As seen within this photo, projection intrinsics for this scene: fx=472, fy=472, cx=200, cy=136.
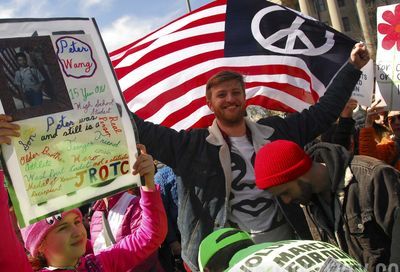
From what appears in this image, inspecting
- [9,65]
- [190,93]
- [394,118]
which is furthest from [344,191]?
[394,118]

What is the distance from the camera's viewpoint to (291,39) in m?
4.05

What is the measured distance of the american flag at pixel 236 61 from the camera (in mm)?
4023

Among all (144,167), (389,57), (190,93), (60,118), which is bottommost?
(144,167)

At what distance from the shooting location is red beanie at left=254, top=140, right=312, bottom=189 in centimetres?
222

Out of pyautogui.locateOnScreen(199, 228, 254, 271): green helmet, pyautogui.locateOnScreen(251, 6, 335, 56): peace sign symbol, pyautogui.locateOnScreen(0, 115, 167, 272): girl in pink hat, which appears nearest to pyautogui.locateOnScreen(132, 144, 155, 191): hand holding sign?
pyautogui.locateOnScreen(0, 115, 167, 272): girl in pink hat

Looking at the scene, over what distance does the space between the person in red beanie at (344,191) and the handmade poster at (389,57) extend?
2.63 metres

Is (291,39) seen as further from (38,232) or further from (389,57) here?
(38,232)

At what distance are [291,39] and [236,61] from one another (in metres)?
0.51

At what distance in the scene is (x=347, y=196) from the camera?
2.21 metres

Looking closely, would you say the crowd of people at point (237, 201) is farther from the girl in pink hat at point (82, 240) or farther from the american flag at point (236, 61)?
the american flag at point (236, 61)

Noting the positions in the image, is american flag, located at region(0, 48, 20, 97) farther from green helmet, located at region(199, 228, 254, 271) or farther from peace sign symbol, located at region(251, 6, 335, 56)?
peace sign symbol, located at region(251, 6, 335, 56)

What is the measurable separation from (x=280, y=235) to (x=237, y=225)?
256mm

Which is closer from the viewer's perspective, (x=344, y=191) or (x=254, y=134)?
(x=344, y=191)

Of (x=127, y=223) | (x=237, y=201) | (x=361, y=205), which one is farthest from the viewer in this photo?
(x=127, y=223)
